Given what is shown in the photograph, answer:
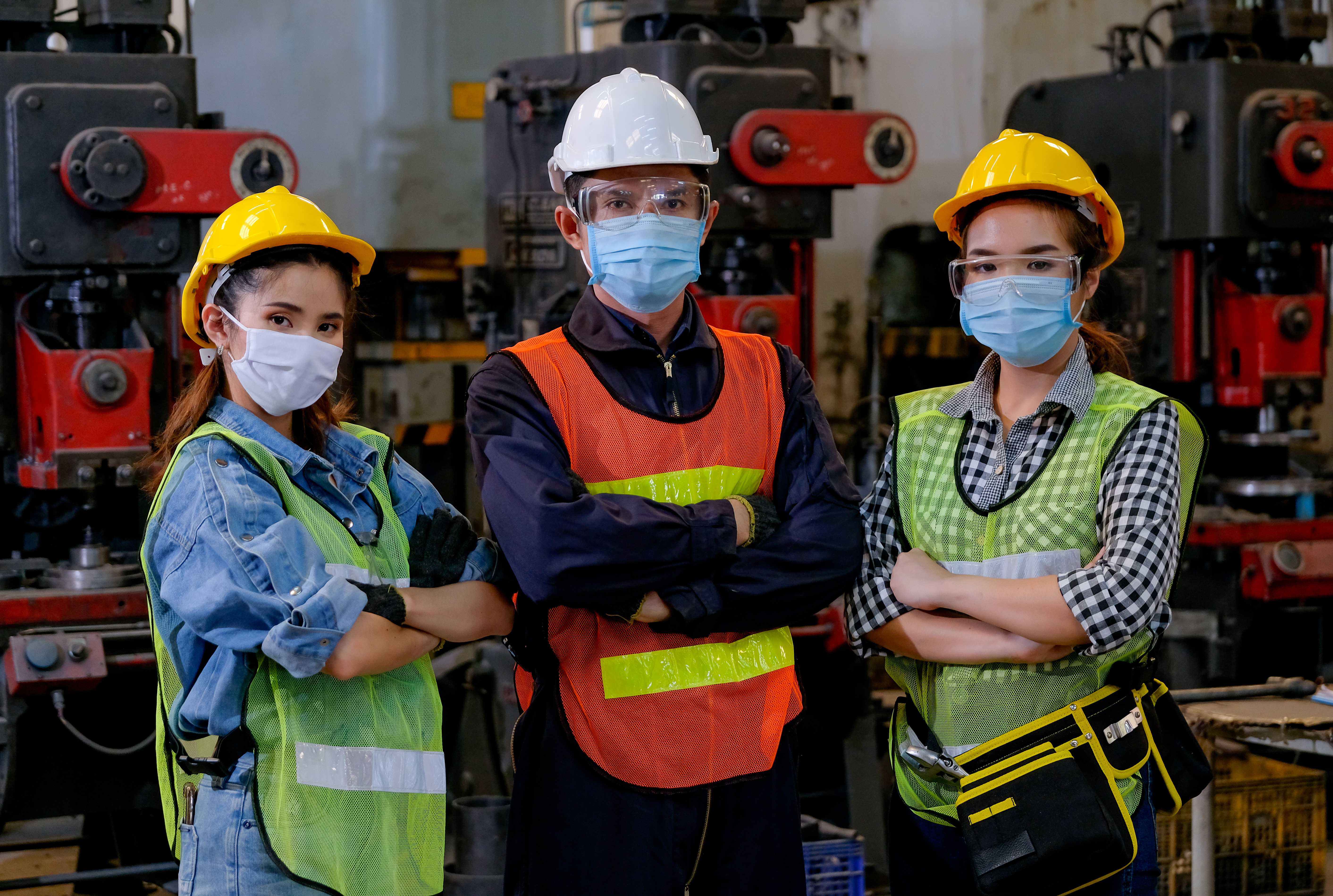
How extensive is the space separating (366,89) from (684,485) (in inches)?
139

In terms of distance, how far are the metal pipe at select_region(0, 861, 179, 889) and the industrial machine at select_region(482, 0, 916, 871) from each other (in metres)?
1.57

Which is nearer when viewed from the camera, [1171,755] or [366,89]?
[1171,755]

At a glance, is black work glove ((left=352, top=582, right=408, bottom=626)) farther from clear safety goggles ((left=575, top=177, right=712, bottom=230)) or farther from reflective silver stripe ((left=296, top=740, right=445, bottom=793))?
clear safety goggles ((left=575, top=177, right=712, bottom=230))

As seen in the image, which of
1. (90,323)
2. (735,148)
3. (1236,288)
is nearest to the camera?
(90,323)

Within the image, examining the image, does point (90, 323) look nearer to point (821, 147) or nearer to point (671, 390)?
point (821, 147)

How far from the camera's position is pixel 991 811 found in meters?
1.87

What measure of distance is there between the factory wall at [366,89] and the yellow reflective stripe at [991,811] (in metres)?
3.67

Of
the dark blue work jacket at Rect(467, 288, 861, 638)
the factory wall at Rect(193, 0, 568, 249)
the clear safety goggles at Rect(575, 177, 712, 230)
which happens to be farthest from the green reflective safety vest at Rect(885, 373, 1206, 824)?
the factory wall at Rect(193, 0, 568, 249)

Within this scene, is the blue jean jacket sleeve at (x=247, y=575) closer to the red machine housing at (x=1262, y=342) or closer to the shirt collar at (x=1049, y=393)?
the shirt collar at (x=1049, y=393)

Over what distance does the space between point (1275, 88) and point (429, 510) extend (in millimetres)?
3204

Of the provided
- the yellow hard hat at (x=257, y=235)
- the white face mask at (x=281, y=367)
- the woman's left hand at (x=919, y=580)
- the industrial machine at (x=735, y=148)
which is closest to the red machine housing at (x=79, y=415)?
the industrial machine at (x=735, y=148)

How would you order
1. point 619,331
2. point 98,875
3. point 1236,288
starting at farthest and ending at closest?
1. point 1236,288
2. point 98,875
3. point 619,331

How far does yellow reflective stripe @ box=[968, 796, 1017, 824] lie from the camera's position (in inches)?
73.3

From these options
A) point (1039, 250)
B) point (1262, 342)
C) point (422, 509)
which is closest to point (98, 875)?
point (422, 509)
